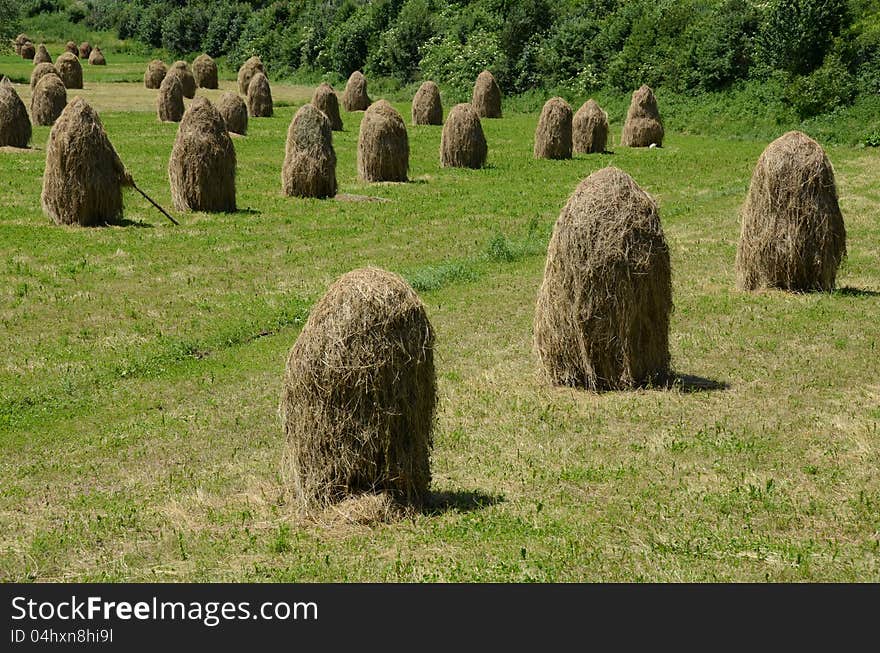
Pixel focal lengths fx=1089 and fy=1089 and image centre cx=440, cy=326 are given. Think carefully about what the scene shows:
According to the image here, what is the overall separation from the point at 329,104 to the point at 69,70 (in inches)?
876

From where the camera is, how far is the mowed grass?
27.2ft

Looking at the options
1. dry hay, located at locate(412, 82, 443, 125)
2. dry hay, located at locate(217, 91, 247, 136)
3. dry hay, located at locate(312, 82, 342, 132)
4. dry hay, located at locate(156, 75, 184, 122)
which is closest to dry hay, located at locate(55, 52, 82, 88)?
dry hay, located at locate(156, 75, 184, 122)

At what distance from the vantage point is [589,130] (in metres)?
37.4

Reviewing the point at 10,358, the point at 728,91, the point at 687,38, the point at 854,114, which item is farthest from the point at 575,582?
the point at 687,38

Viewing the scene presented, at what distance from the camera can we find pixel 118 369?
13.8m

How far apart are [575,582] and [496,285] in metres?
11.2

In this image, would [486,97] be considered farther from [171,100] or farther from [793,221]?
[793,221]

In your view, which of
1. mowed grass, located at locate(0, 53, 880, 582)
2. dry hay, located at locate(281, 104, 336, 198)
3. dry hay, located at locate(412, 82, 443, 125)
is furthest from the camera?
dry hay, located at locate(412, 82, 443, 125)

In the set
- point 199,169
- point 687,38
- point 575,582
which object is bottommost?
point 575,582

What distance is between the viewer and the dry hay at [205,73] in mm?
60209

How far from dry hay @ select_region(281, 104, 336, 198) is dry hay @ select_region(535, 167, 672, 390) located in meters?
14.8

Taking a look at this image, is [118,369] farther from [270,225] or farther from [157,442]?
[270,225]

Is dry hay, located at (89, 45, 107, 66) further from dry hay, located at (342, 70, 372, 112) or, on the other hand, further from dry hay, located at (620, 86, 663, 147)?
dry hay, located at (620, 86, 663, 147)

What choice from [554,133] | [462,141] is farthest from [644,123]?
[462,141]
